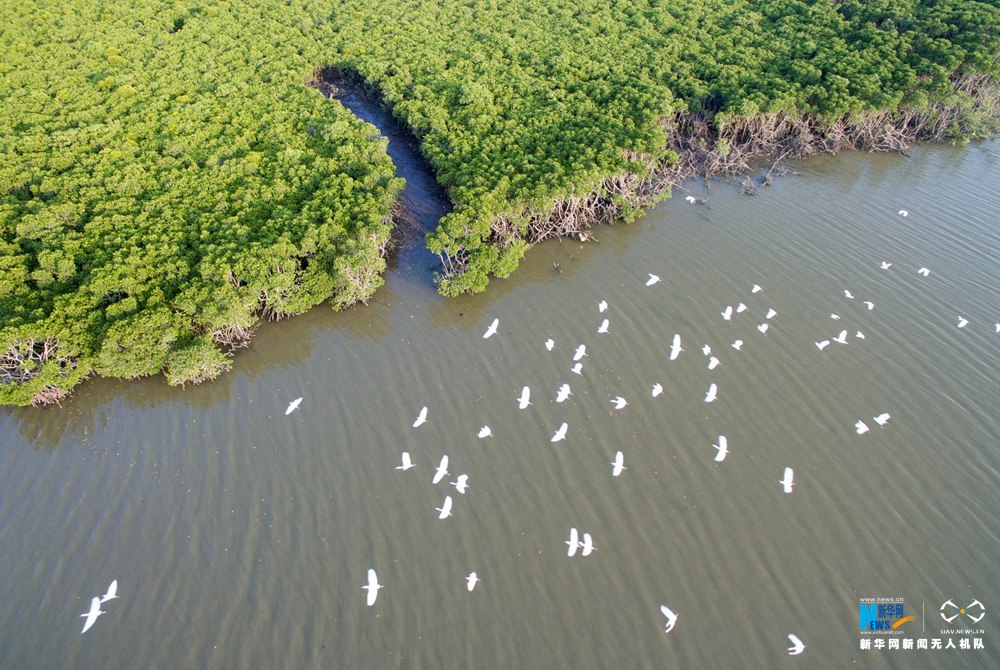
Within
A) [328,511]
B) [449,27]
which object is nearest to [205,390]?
[328,511]

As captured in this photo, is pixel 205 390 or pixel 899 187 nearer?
pixel 205 390

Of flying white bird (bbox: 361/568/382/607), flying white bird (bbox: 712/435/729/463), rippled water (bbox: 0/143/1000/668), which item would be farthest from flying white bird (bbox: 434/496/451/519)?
flying white bird (bbox: 712/435/729/463)

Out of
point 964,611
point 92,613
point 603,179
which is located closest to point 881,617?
point 964,611

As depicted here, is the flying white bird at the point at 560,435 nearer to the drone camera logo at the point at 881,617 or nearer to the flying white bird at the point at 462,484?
the flying white bird at the point at 462,484

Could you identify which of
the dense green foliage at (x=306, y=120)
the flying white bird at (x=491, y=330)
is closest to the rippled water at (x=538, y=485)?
the flying white bird at (x=491, y=330)

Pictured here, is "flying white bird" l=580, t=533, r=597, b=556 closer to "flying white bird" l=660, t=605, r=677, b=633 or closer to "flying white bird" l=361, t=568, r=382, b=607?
"flying white bird" l=660, t=605, r=677, b=633

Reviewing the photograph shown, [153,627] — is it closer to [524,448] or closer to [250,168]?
[524,448]
